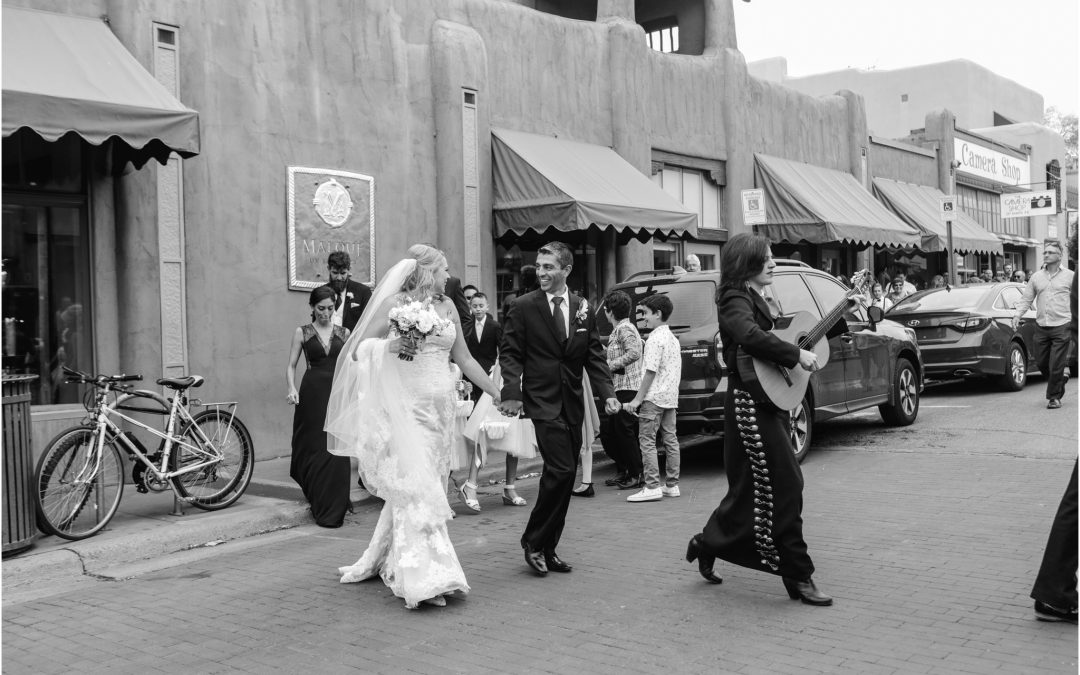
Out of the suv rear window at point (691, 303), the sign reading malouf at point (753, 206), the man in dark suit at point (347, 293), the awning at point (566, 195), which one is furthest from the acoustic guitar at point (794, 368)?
the sign reading malouf at point (753, 206)

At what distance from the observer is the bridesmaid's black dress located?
8031mm

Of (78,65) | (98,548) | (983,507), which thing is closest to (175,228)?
(78,65)

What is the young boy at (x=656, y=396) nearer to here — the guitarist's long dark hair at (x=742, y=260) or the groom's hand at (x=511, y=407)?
the groom's hand at (x=511, y=407)

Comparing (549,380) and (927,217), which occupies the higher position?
(927,217)

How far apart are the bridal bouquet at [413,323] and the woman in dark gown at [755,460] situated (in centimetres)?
160

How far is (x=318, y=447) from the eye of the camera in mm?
8219

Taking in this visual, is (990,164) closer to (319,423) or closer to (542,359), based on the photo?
(319,423)

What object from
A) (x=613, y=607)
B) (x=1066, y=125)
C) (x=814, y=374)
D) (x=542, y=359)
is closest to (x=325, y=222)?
(x=814, y=374)

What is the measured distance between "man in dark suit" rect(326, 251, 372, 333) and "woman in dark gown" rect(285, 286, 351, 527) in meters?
0.44

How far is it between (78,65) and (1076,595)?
27.0 ft

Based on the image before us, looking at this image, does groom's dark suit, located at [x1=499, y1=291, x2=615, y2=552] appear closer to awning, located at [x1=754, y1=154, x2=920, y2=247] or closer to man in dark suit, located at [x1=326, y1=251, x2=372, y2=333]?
man in dark suit, located at [x1=326, y1=251, x2=372, y2=333]

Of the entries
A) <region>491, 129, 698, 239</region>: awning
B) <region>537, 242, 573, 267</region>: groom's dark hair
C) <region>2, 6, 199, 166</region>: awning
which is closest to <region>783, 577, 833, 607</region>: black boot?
<region>537, 242, 573, 267</region>: groom's dark hair

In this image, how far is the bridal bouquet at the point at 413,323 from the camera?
581 cm

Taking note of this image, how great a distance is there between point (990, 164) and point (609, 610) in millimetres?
30836
